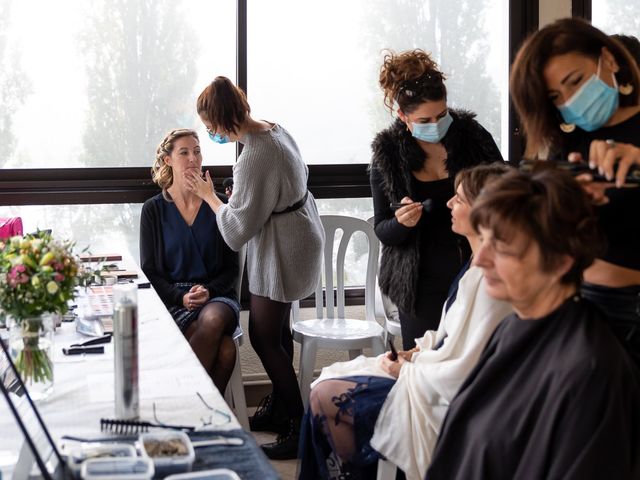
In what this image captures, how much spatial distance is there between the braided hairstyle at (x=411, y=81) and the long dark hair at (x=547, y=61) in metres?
→ 0.88

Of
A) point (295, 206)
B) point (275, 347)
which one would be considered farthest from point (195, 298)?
point (295, 206)

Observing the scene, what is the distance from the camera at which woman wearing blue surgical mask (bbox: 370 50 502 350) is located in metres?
2.90

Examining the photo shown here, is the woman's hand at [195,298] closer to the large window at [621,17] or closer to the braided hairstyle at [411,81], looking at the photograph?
the braided hairstyle at [411,81]

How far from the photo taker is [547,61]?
1951 mm

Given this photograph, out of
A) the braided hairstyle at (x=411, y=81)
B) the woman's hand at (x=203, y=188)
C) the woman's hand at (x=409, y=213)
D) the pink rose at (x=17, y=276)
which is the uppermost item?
the braided hairstyle at (x=411, y=81)

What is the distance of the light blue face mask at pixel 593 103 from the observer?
1.92m

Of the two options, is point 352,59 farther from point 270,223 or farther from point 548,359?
point 548,359

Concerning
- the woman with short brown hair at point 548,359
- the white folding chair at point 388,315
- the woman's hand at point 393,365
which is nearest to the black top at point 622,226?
the woman with short brown hair at point 548,359

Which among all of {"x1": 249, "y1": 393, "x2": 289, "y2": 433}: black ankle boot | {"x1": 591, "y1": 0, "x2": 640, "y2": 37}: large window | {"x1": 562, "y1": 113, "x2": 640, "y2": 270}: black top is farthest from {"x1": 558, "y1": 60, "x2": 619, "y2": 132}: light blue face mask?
{"x1": 591, "y1": 0, "x2": 640, "y2": 37}: large window

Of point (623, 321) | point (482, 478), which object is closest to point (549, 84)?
point (623, 321)

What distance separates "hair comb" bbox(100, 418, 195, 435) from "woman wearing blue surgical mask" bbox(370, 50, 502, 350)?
53.5 inches

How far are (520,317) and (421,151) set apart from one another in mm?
1354

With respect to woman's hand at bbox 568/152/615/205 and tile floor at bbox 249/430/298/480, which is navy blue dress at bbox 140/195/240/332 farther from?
woman's hand at bbox 568/152/615/205

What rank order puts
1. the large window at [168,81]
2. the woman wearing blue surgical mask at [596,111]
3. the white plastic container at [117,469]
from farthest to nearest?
1. the large window at [168,81]
2. the woman wearing blue surgical mask at [596,111]
3. the white plastic container at [117,469]
